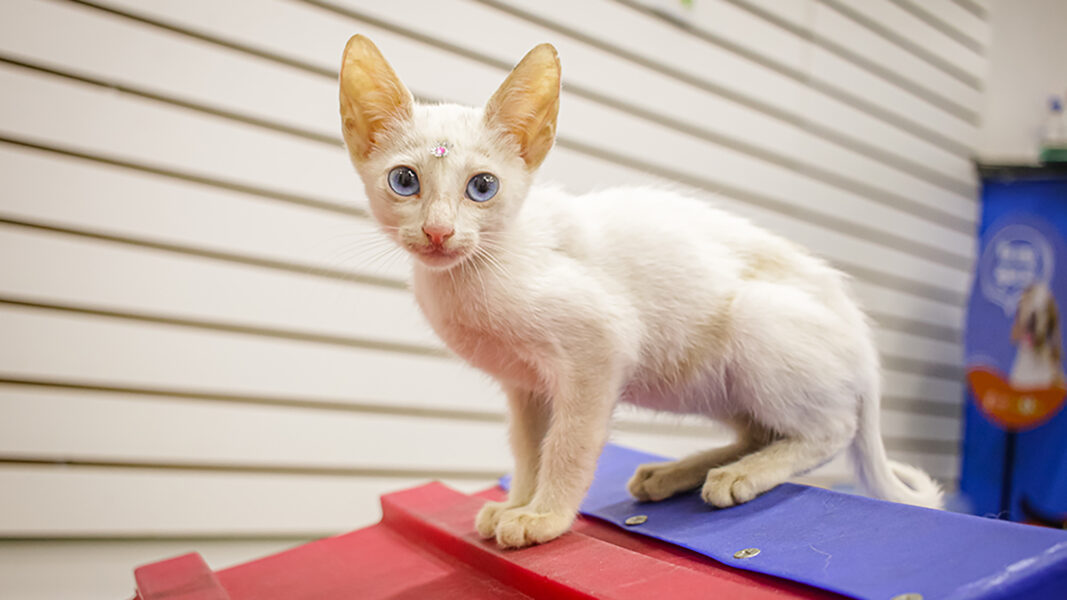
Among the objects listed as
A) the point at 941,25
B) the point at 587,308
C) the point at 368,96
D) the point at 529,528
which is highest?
the point at 941,25

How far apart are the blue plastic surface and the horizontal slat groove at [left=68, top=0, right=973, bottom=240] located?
1497mm

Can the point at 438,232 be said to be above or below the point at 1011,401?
above

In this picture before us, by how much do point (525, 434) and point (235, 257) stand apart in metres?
1.06

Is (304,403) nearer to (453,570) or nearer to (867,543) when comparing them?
(453,570)

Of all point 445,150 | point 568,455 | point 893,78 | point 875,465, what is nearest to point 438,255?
point 445,150

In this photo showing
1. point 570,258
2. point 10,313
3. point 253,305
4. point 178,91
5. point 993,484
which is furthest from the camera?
point 993,484

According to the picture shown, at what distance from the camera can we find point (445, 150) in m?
0.92

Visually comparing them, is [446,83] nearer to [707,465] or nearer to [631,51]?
[631,51]

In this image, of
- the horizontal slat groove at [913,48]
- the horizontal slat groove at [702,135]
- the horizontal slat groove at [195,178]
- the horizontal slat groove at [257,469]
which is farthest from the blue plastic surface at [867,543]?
the horizontal slat groove at [913,48]

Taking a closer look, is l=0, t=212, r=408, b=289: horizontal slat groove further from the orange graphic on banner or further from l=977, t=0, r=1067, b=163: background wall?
l=977, t=0, r=1067, b=163: background wall

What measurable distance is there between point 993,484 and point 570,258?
3480 mm

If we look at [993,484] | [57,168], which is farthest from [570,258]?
[993,484]

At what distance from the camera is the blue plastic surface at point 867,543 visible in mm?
658

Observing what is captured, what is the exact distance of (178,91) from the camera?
5.57 feet
